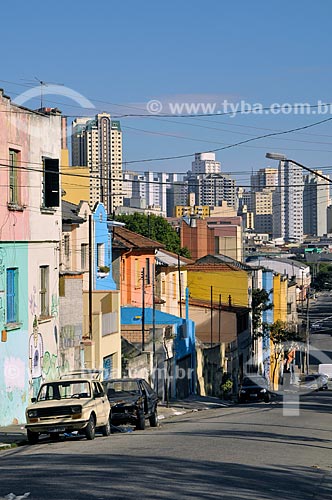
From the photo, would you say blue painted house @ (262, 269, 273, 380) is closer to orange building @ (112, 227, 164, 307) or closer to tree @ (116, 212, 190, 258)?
tree @ (116, 212, 190, 258)

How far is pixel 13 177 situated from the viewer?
1116 inches

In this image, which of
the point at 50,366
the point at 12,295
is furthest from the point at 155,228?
the point at 12,295

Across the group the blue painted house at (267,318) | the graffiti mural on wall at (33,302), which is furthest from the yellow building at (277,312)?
the graffiti mural on wall at (33,302)

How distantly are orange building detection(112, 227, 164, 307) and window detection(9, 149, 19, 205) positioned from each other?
23.1m

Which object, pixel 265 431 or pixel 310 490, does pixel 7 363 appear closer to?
pixel 265 431

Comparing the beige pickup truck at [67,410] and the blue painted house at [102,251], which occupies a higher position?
the blue painted house at [102,251]

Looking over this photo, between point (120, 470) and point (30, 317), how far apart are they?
14809 millimetres

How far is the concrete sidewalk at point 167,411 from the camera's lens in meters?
22.9

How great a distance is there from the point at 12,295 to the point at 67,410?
724 centimetres

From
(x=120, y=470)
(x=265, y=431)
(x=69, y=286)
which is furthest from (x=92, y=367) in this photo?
(x=120, y=470)

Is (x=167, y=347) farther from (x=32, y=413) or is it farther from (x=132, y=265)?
(x=32, y=413)

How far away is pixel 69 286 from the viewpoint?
33.6 m

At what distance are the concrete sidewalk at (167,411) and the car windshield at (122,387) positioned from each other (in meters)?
Answer: 2.61

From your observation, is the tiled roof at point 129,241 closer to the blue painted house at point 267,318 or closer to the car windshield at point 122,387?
the car windshield at point 122,387
